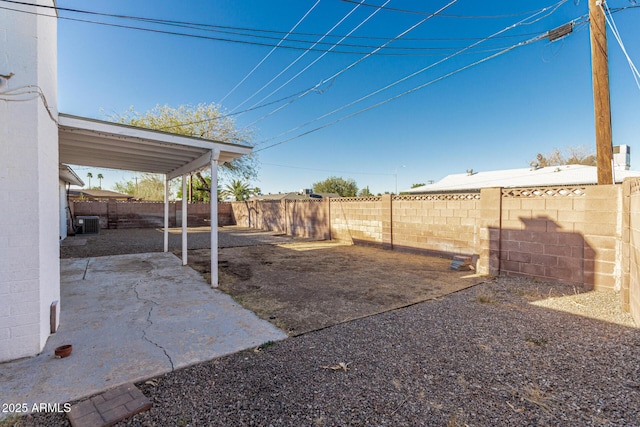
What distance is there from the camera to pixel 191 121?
18625 mm

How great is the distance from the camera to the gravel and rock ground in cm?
181

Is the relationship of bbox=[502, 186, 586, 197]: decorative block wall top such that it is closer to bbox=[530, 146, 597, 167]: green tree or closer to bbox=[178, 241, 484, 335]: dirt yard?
bbox=[178, 241, 484, 335]: dirt yard

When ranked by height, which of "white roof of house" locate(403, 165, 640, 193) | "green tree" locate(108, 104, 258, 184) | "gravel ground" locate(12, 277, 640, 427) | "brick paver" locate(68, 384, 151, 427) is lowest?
"gravel ground" locate(12, 277, 640, 427)

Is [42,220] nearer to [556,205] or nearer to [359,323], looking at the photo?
[359,323]

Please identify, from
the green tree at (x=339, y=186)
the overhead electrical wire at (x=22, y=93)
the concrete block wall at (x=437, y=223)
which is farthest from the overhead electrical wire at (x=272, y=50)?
the green tree at (x=339, y=186)

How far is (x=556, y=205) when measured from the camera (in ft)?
16.6

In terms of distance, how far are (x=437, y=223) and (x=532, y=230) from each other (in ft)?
8.79

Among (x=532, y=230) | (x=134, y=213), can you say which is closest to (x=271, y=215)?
(x=134, y=213)

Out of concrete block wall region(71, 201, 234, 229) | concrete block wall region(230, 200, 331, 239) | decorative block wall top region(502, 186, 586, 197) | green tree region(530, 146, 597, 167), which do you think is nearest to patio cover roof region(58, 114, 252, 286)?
decorative block wall top region(502, 186, 586, 197)

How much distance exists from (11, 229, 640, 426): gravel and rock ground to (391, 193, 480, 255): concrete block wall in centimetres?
382

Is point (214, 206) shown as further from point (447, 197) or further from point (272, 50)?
point (272, 50)

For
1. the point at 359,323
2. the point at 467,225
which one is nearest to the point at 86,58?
the point at 359,323

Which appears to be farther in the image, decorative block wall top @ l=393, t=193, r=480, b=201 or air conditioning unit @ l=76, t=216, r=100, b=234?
air conditioning unit @ l=76, t=216, r=100, b=234

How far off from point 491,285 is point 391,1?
258 inches
